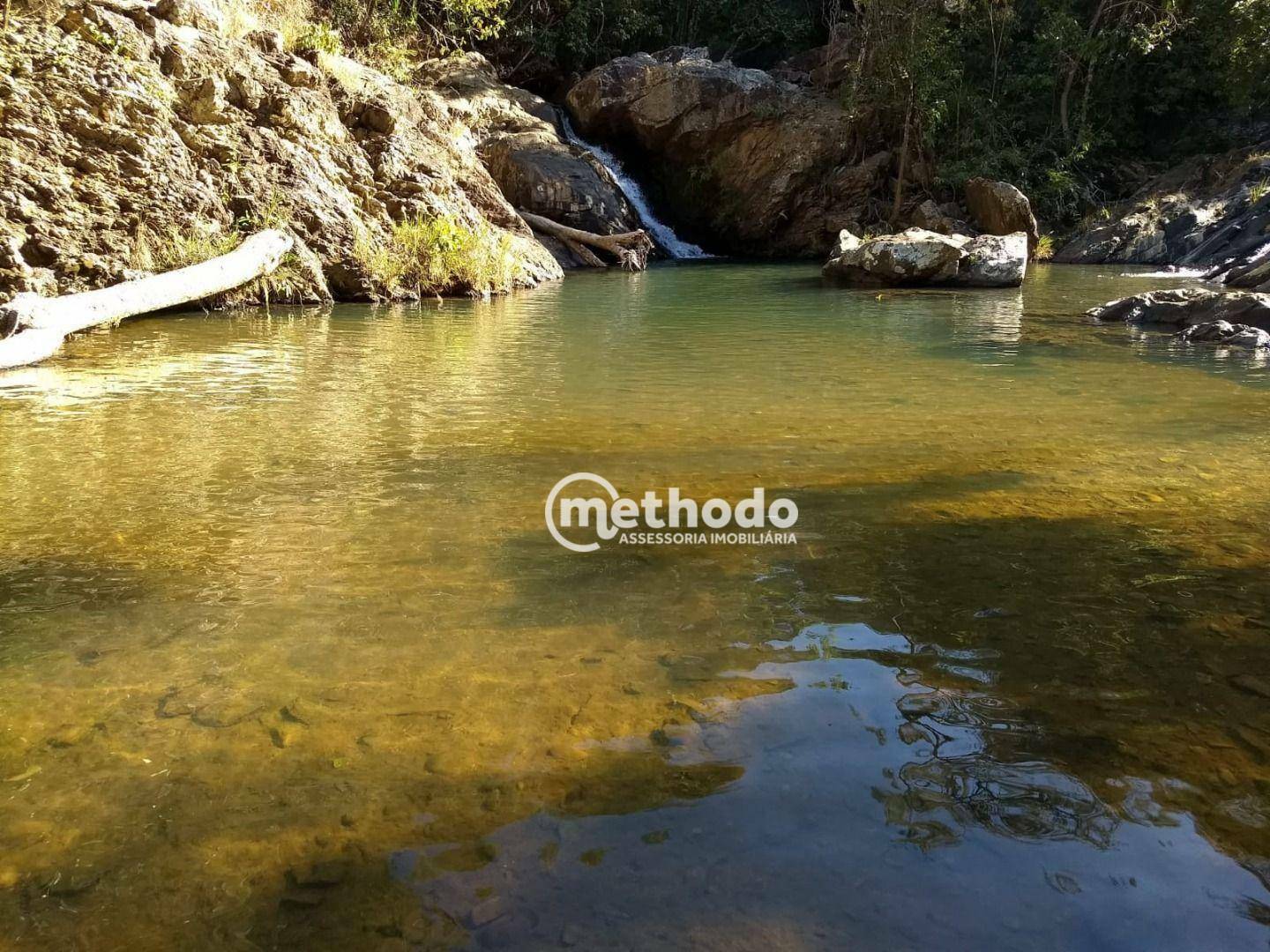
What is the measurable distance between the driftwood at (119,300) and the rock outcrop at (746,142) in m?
14.0

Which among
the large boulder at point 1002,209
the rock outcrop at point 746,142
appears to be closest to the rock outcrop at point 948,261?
the large boulder at point 1002,209

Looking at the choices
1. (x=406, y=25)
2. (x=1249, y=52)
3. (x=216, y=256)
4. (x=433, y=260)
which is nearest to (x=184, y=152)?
(x=216, y=256)

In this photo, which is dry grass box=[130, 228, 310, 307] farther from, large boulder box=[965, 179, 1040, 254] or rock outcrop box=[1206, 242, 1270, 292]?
large boulder box=[965, 179, 1040, 254]

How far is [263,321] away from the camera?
32.8 feet

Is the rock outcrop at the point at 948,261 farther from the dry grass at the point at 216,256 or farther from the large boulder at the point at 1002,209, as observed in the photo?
the dry grass at the point at 216,256

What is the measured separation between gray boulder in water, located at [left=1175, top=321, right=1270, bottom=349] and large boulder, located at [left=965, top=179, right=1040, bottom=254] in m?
12.4

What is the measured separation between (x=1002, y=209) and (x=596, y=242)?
9009 millimetres

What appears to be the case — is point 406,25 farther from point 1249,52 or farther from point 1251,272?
point 1249,52

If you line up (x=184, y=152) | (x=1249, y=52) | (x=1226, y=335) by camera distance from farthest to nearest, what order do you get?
(x=1249, y=52)
(x=184, y=152)
(x=1226, y=335)

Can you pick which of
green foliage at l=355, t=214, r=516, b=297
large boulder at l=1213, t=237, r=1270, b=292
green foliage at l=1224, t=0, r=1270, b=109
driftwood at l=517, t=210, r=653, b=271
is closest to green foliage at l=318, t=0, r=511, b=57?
driftwood at l=517, t=210, r=653, b=271

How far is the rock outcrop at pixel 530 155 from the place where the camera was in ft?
65.3

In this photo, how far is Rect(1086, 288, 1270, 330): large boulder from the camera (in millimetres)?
9539

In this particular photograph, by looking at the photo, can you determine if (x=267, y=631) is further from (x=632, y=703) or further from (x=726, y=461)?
(x=726, y=461)

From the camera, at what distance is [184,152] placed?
11.1 m
